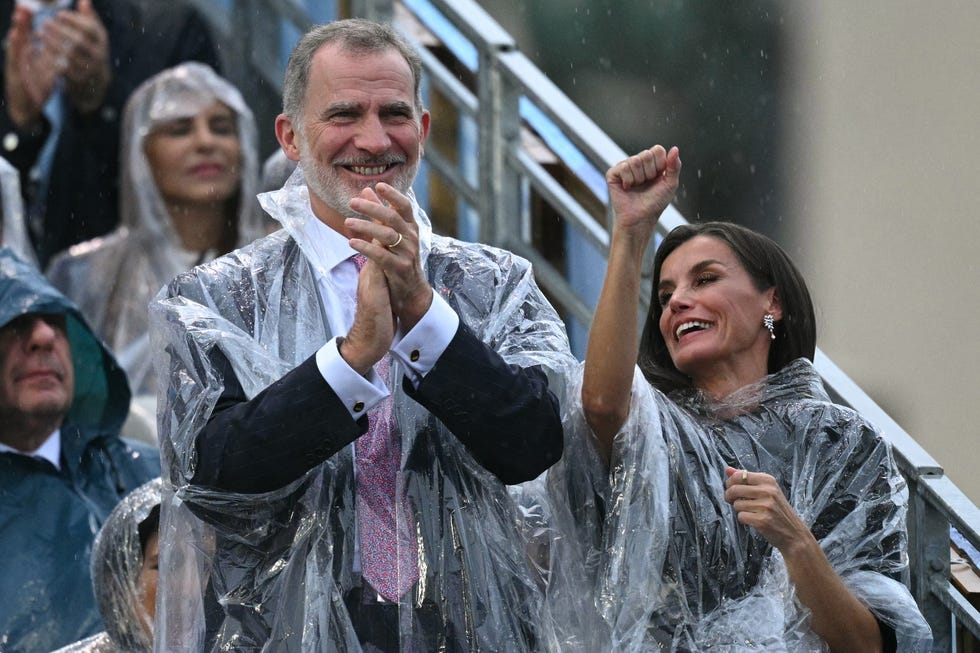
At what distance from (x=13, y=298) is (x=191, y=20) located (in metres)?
2.31

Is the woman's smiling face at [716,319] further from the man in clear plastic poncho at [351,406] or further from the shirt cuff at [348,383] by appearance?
the shirt cuff at [348,383]

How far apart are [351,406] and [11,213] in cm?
318

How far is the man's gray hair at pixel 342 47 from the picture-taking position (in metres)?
2.80

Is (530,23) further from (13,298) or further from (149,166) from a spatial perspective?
(13,298)

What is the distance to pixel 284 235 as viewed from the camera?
2.87 meters

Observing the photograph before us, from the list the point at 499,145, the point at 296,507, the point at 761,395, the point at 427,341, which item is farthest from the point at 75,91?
the point at 427,341

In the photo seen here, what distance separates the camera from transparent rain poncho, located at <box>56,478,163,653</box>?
3594 mm

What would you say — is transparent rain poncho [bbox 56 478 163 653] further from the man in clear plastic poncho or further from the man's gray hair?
the man's gray hair

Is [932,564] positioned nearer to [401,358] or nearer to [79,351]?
[401,358]

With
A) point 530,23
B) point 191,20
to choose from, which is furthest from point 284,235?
point 530,23

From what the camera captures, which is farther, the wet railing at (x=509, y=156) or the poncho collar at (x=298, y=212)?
the wet railing at (x=509, y=156)

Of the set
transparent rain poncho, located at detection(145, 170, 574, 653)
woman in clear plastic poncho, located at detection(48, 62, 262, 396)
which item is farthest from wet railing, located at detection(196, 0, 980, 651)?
transparent rain poncho, located at detection(145, 170, 574, 653)

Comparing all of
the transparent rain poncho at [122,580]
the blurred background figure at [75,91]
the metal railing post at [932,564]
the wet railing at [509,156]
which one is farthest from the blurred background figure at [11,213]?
the metal railing post at [932,564]

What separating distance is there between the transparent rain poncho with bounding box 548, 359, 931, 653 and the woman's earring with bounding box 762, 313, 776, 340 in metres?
0.17
